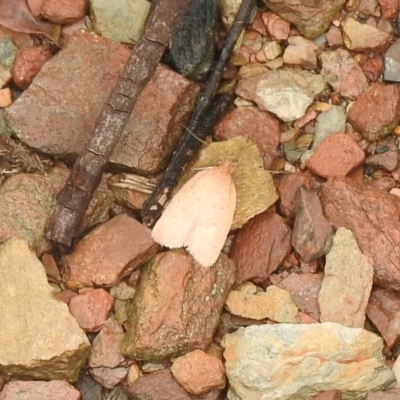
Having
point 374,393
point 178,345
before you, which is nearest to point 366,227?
point 374,393

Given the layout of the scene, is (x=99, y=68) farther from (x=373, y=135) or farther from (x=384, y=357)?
(x=384, y=357)

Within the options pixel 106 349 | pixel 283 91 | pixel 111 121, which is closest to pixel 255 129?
pixel 283 91

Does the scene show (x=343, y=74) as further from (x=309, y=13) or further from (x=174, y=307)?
(x=174, y=307)

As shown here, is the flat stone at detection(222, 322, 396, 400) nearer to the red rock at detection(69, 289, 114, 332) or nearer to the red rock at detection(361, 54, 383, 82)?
the red rock at detection(69, 289, 114, 332)

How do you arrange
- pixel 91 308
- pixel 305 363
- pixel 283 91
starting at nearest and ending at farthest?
pixel 305 363
pixel 91 308
pixel 283 91

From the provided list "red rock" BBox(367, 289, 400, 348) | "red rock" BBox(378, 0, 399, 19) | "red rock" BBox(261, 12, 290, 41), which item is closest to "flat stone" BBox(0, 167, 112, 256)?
"red rock" BBox(261, 12, 290, 41)

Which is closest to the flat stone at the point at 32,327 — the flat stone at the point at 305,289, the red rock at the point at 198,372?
the red rock at the point at 198,372
